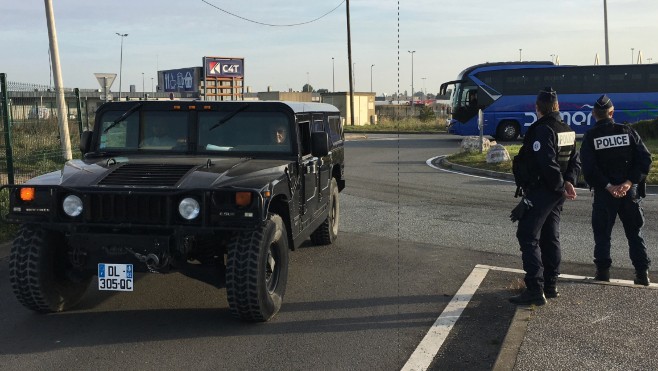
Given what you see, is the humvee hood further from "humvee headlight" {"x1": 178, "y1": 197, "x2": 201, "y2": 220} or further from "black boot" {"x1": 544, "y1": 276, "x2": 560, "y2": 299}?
"black boot" {"x1": 544, "y1": 276, "x2": 560, "y2": 299}

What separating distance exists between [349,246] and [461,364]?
13.0 feet

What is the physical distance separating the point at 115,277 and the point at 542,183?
3.46 metres

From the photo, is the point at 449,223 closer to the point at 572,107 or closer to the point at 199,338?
the point at 199,338

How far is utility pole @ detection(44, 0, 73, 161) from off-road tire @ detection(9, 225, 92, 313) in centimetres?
779

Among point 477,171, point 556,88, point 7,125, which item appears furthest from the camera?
point 556,88

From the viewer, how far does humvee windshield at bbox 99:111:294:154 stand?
20.0 feet

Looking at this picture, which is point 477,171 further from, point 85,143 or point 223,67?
point 223,67

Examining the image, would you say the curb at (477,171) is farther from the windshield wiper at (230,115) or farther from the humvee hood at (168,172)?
the humvee hood at (168,172)

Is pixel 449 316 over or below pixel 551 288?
below

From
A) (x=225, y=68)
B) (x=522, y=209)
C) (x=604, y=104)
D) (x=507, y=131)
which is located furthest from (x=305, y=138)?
(x=507, y=131)

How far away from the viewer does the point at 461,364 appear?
A: 4215 millimetres

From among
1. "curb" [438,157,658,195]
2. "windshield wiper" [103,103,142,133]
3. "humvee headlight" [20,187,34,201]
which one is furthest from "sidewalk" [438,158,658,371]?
"curb" [438,157,658,195]

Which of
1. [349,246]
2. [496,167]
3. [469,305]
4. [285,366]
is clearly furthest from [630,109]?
[285,366]

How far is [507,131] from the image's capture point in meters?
29.7
